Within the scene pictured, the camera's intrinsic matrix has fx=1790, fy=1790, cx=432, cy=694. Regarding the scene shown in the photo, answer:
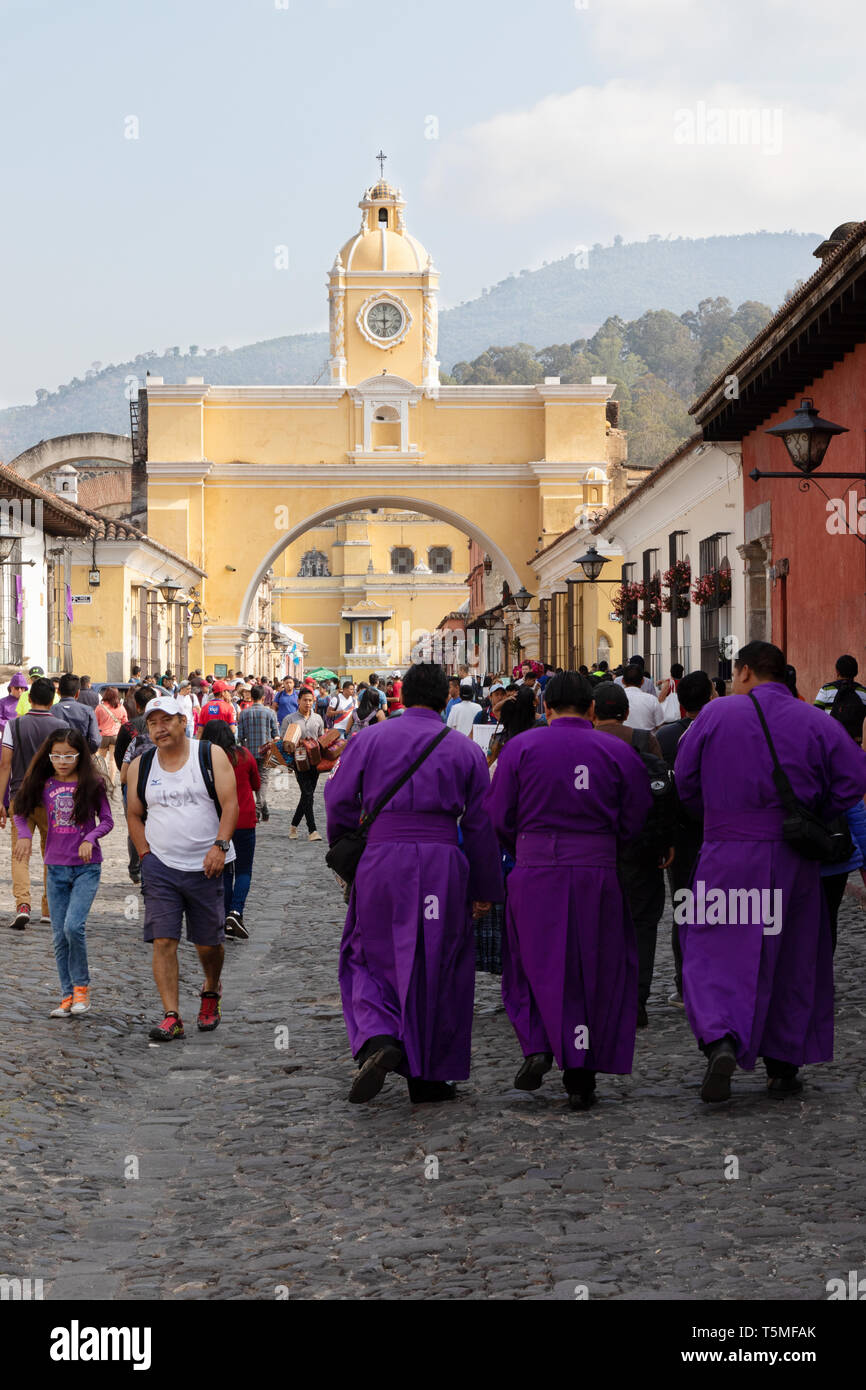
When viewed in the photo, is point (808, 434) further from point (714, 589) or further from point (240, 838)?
point (714, 589)

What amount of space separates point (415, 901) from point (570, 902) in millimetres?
567

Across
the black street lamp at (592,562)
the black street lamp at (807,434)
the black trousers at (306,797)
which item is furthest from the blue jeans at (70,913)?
the black street lamp at (592,562)

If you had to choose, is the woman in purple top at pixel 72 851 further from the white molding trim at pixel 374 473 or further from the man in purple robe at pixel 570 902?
the white molding trim at pixel 374 473

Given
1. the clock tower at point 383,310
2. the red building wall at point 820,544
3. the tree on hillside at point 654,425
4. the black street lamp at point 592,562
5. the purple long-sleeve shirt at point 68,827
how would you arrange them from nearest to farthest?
1. the purple long-sleeve shirt at point 68,827
2. the red building wall at point 820,544
3. the black street lamp at point 592,562
4. the clock tower at point 383,310
5. the tree on hillside at point 654,425

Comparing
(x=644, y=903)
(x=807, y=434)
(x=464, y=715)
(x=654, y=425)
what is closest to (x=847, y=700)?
(x=807, y=434)

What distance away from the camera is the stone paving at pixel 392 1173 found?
473cm

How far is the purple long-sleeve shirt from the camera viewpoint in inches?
332

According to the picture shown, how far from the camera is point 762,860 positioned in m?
6.50

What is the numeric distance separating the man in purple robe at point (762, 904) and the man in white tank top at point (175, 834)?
2.28 metres

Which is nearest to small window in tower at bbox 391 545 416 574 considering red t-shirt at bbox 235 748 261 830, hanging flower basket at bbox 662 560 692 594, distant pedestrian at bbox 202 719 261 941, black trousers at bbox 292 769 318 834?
hanging flower basket at bbox 662 560 692 594

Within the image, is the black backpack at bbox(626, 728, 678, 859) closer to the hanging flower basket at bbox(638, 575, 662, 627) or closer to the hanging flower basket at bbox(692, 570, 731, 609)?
the hanging flower basket at bbox(692, 570, 731, 609)

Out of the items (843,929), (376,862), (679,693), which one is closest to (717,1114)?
(376,862)

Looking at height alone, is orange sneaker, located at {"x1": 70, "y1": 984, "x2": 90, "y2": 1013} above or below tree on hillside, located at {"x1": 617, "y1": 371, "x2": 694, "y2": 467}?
below

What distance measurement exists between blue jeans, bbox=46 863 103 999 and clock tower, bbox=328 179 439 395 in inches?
1598
